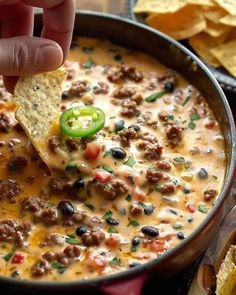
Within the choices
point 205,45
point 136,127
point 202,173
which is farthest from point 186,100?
point 205,45

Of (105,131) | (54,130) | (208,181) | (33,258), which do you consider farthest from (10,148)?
(208,181)

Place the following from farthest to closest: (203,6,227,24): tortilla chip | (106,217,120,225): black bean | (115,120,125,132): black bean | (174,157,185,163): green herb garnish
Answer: (203,6,227,24): tortilla chip
(115,120,125,132): black bean
(174,157,185,163): green herb garnish
(106,217,120,225): black bean

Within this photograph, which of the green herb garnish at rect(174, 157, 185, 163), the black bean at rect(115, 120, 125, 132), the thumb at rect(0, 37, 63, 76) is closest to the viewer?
the thumb at rect(0, 37, 63, 76)

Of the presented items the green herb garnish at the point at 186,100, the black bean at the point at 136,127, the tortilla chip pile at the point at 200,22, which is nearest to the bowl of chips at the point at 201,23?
the tortilla chip pile at the point at 200,22

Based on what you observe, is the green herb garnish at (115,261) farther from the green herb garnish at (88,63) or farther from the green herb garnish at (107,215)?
the green herb garnish at (88,63)

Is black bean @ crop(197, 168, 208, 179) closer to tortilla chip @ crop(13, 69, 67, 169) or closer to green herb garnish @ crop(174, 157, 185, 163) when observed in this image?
green herb garnish @ crop(174, 157, 185, 163)

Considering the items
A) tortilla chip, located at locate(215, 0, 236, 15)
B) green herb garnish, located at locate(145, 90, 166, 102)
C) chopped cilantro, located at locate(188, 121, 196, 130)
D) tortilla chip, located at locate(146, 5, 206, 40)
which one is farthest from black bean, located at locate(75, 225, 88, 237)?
tortilla chip, located at locate(215, 0, 236, 15)

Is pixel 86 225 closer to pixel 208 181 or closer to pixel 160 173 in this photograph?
→ pixel 160 173
